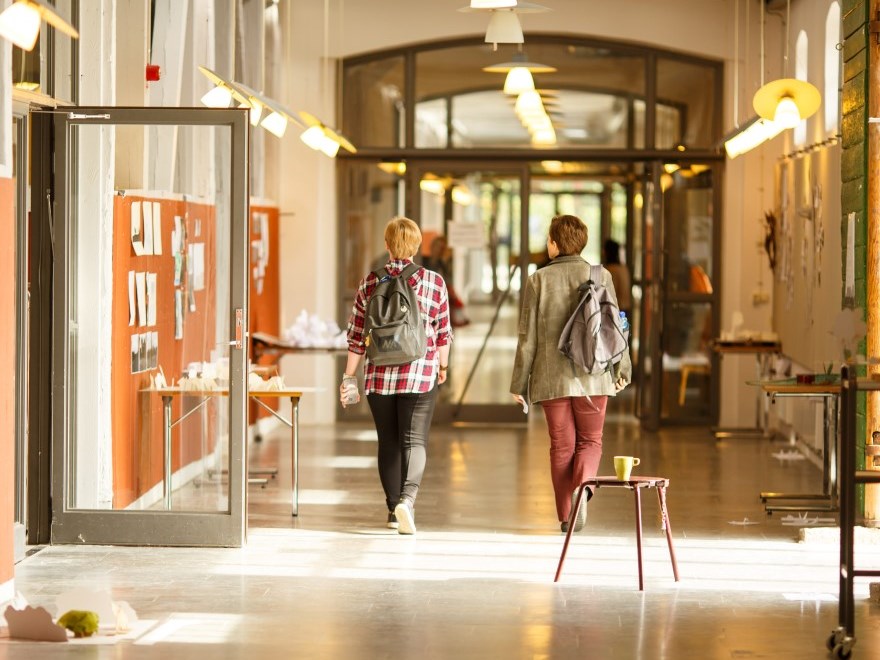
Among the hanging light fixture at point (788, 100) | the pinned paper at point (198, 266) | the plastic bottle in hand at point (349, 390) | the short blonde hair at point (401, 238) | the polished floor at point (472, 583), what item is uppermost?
the hanging light fixture at point (788, 100)

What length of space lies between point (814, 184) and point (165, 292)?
5.02 m

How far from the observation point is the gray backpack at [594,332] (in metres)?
7.27

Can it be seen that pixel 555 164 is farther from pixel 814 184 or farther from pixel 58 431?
pixel 58 431

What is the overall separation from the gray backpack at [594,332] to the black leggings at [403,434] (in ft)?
2.41

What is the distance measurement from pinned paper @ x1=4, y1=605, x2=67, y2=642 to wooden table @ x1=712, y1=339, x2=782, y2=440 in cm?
723

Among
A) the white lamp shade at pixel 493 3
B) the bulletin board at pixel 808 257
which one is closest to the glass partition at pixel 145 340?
the white lamp shade at pixel 493 3

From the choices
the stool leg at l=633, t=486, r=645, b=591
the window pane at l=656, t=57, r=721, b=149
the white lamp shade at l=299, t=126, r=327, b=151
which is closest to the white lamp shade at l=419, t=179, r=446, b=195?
the window pane at l=656, t=57, r=721, b=149

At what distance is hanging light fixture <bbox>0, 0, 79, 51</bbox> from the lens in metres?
4.75

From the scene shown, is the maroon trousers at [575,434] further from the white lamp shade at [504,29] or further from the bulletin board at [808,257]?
the white lamp shade at [504,29]

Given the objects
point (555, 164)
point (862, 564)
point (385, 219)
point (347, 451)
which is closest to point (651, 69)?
point (555, 164)

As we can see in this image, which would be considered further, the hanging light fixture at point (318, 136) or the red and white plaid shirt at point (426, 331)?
the hanging light fixture at point (318, 136)

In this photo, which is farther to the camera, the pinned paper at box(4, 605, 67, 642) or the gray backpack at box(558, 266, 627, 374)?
the gray backpack at box(558, 266, 627, 374)

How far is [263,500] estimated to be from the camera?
869 cm

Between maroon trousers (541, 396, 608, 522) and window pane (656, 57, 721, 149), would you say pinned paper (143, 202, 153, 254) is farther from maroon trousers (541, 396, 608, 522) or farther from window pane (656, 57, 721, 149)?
window pane (656, 57, 721, 149)
